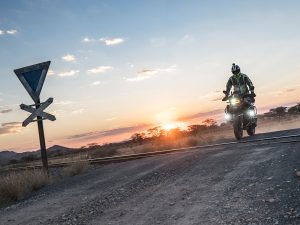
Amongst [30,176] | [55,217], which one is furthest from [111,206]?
[30,176]

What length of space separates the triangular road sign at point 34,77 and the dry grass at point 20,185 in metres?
2.35

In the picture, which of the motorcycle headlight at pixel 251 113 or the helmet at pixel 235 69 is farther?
the helmet at pixel 235 69

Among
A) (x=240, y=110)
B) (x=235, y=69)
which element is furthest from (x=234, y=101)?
(x=235, y=69)

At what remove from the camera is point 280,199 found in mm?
4898

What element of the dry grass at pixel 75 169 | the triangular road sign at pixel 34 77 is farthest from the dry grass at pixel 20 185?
the triangular road sign at pixel 34 77

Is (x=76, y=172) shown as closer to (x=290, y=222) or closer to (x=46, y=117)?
(x=46, y=117)

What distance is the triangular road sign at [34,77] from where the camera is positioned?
1159cm

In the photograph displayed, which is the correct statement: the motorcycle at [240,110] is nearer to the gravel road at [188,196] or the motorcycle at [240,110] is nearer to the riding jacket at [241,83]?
the riding jacket at [241,83]

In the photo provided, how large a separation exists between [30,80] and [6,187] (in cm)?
350

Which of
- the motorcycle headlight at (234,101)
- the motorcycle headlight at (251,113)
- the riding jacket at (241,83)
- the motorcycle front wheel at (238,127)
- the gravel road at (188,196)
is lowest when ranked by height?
the gravel road at (188,196)

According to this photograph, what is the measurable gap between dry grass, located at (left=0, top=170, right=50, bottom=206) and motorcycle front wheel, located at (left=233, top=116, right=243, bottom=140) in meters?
7.33

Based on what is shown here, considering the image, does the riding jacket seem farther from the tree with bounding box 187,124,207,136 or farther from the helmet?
the tree with bounding box 187,124,207,136

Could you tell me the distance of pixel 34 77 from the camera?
1162cm

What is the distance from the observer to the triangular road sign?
1159 centimetres
